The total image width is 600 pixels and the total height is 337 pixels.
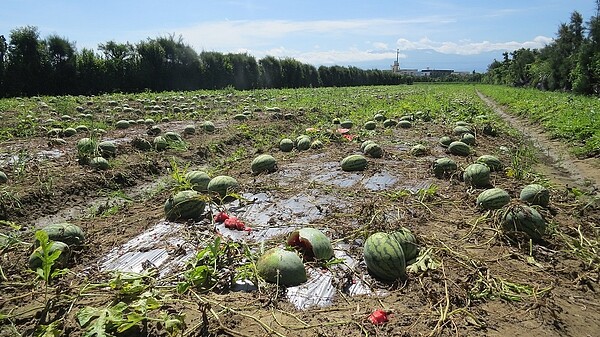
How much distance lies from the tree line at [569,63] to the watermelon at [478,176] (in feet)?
104

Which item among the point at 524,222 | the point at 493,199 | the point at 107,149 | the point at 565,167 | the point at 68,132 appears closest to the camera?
the point at 524,222

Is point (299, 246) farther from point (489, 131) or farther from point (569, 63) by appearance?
point (569, 63)

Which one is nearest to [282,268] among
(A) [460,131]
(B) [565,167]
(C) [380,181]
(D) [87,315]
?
(D) [87,315]

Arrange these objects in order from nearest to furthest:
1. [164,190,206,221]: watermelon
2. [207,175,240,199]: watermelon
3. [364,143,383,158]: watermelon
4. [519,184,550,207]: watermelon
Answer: [164,190,206,221]: watermelon → [519,184,550,207]: watermelon → [207,175,240,199]: watermelon → [364,143,383,158]: watermelon

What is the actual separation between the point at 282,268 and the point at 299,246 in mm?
544

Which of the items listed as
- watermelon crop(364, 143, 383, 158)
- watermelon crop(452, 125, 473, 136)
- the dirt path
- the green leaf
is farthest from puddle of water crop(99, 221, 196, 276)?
watermelon crop(452, 125, 473, 136)

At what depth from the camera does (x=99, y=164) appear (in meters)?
8.16

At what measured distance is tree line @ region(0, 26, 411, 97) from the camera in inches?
1203

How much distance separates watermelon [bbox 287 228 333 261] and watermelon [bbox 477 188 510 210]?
2486 millimetres

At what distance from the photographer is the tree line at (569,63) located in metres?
33.2

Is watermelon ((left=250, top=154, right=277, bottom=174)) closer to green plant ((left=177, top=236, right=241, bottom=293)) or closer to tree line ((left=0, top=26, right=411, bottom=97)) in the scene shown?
green plant ((left=177, top=236, right=241, bottom=293))

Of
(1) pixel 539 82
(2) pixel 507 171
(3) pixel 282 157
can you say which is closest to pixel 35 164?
(3) pixel 282 157

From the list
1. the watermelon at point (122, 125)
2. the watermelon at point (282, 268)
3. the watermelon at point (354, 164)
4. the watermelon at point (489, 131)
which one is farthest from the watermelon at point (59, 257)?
the watermelon at point (489, 131)

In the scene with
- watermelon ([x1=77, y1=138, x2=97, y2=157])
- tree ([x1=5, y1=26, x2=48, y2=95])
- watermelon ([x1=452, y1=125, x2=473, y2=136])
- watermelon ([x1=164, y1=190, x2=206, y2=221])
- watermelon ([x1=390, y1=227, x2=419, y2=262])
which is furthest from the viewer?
tree ([x1=5, y1=26, x2=48, y2=95])
